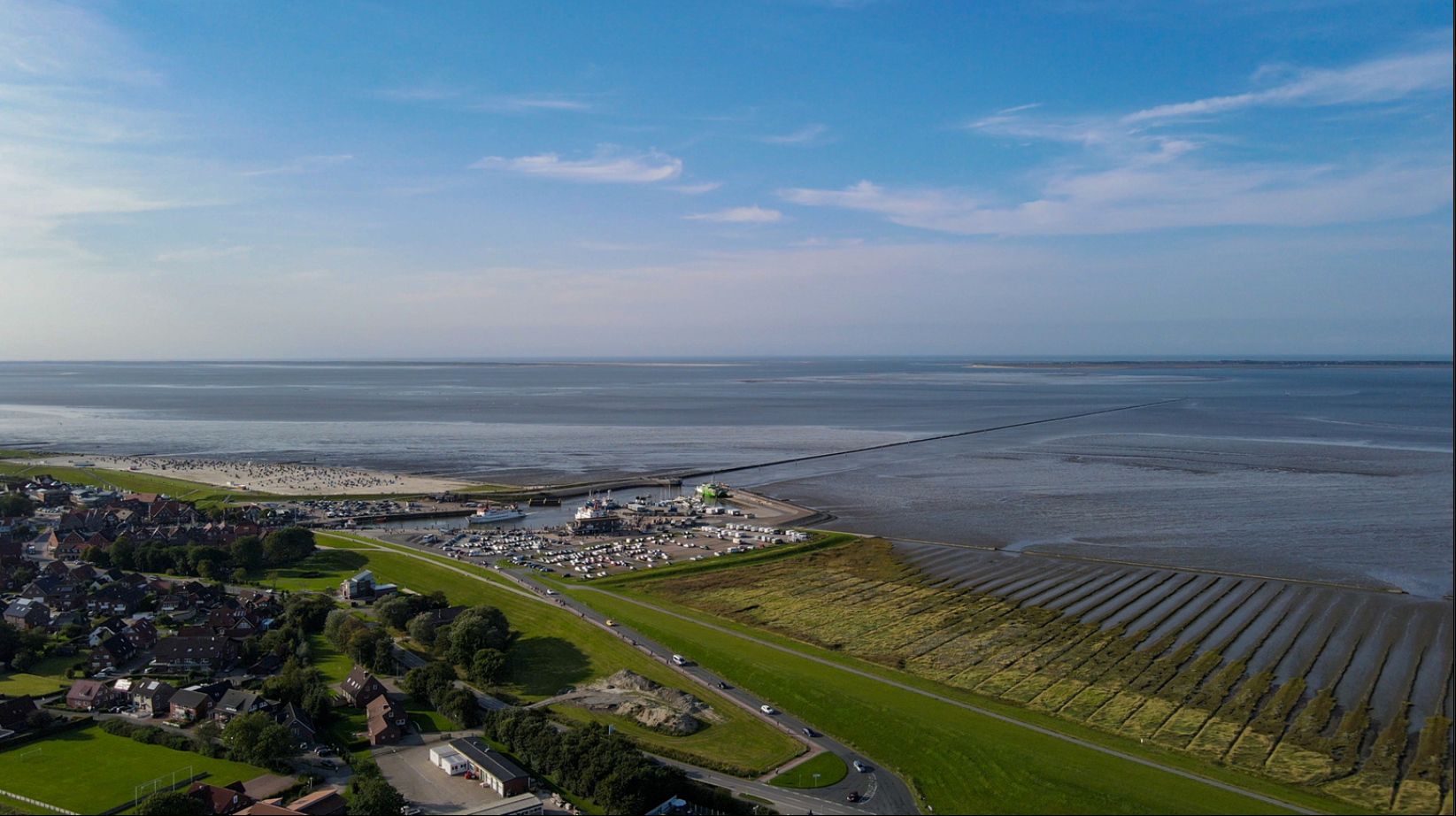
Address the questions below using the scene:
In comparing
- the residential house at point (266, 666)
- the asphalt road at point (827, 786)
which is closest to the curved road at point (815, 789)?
the asphalt road at point (827, 786)

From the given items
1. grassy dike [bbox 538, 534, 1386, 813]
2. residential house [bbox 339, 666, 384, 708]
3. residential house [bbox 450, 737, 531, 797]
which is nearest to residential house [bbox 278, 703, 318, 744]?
residential house [bbox 339, 666, 384, 708]

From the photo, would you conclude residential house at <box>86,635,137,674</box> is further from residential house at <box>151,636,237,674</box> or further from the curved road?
the curved road

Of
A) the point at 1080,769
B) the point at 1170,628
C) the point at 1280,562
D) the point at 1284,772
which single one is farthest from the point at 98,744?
the point at 1280,562

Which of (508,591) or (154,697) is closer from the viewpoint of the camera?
(154,697)

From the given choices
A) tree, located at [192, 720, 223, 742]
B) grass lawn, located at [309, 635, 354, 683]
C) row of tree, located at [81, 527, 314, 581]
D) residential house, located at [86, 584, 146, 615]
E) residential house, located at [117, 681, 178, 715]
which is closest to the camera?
tree, located at [192, 720, 223, 742]

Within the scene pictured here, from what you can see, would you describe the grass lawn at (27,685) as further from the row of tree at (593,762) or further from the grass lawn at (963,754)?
the grass lawn at (963,754)

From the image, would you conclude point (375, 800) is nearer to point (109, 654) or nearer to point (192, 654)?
point (192, 654)

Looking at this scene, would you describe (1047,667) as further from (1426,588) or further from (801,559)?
(1426,588)
